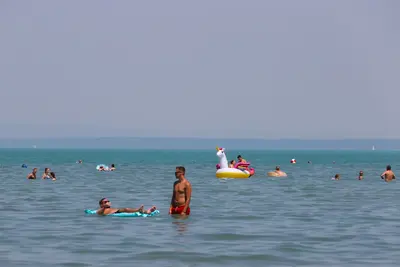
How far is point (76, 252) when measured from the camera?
22.2 m

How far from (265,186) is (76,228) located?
31.8 metres

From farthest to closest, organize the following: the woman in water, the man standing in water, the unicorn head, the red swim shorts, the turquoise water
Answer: the woman in water → the unicorn head → the red swim shorts → the man standing in water → the turquoise water

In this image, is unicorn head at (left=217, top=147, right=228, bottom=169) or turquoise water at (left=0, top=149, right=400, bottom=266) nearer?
turquoise water at (left=0, top=149, right=400, bottom=266)

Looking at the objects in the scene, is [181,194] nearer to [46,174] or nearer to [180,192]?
[180,192]

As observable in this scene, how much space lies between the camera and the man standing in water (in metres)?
29.1

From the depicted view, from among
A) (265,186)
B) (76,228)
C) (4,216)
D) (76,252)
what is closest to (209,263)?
(76,252)

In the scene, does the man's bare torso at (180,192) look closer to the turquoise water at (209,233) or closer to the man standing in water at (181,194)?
the man standing in water at (181,194)

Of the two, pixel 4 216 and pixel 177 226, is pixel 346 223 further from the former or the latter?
pixel 4 216

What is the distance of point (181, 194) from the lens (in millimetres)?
29594

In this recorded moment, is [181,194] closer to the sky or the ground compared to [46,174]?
closer to the sky

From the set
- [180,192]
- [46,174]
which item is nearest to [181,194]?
[180,192]

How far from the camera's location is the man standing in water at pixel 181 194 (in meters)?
29.1

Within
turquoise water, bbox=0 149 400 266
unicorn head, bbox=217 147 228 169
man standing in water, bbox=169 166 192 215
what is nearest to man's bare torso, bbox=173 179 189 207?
man standing in water, bbox=169 166 192 215

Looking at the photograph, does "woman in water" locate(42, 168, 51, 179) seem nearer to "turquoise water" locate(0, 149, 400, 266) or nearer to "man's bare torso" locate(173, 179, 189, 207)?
"turquoise water" locate(0, 149, 400, 266)
